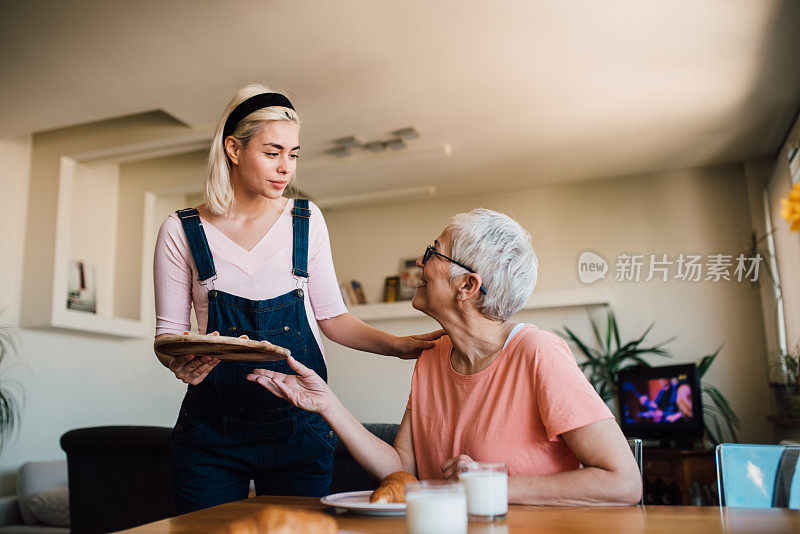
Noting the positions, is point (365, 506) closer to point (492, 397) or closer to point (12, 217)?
point (492, 397)

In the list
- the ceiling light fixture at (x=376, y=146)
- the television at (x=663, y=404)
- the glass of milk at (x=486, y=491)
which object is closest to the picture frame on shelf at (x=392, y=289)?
the ceiling light fixture at (x=376, y=146)

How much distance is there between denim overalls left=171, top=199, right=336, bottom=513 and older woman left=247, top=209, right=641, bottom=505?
0.63ft

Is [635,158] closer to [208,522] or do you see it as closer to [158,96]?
[158,96]

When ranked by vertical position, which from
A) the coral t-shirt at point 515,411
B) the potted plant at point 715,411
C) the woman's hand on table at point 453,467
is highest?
the coral t-shirt at point 515,411

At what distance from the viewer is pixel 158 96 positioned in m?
4.04

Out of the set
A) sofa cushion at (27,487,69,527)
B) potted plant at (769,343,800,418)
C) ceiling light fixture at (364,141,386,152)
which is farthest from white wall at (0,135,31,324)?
potted plant at (769,343,800,418)

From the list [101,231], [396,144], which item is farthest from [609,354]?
[101,231]

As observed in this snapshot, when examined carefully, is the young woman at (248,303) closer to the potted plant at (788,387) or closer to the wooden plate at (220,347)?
the wooden plate at (220,347)

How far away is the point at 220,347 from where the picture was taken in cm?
129

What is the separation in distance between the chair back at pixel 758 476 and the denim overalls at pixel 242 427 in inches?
36.2

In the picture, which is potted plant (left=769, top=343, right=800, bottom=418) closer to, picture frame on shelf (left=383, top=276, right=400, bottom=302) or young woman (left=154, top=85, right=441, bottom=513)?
picture frame on shelf (left=383, top=276, right=400, bottom=302)

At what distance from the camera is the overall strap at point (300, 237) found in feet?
5.65

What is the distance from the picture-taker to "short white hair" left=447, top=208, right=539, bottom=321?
1561mm

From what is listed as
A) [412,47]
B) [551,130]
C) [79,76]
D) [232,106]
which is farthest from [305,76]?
[232,106]
